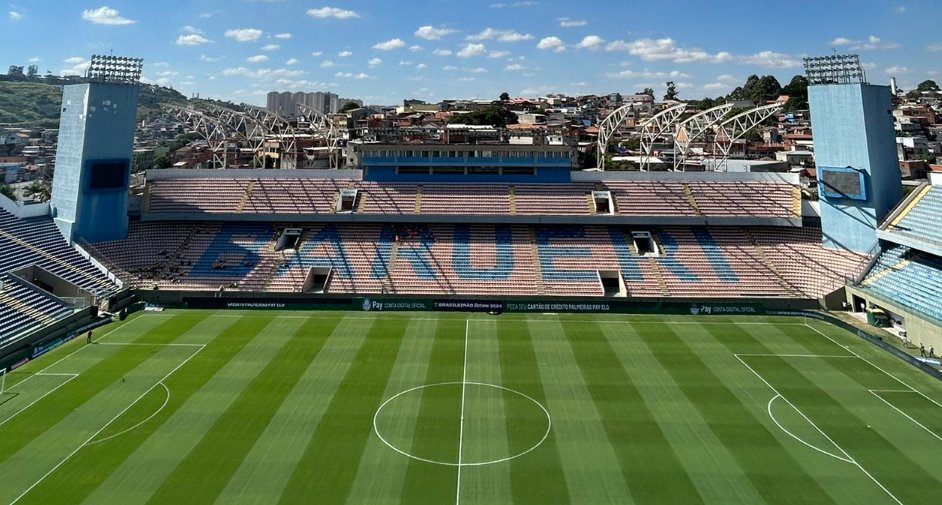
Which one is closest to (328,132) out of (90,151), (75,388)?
(90,151)

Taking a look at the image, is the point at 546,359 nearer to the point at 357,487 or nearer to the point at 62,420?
the point at 357,487

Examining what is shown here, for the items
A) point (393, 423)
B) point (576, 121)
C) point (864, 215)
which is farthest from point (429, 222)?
point (576, 121)

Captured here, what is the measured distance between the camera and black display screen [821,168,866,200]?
33.7 metres

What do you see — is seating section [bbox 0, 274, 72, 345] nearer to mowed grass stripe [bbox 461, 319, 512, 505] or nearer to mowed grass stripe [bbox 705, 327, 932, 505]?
mowed grass stripe [bbox 461, 319, 512, 505]

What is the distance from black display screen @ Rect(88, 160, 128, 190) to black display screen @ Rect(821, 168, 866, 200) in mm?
46471

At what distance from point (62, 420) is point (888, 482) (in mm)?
25708

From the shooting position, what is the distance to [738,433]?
696 inches

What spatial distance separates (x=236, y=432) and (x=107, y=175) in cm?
2653

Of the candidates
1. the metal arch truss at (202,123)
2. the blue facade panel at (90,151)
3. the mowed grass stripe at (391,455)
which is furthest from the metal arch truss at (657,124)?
the blue facade panel at (90,151)

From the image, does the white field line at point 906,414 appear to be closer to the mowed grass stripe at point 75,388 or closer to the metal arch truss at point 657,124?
the metal arch truss at point 657,124

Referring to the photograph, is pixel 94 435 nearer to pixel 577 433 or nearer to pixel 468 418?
pixel 468 418

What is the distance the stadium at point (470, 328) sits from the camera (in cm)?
1567

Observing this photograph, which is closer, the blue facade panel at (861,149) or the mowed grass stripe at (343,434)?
the mowed grass stripe at (343,434)

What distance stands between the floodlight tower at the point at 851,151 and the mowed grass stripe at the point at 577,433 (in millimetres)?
22407
